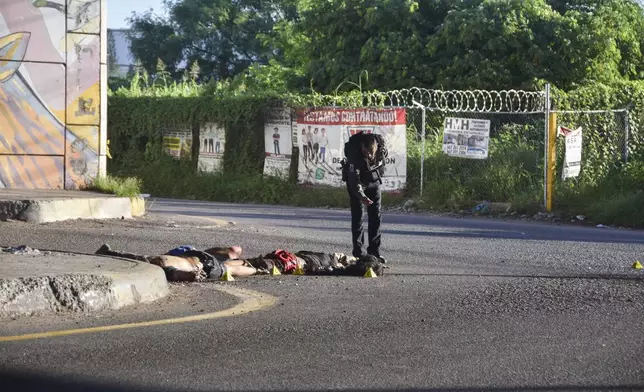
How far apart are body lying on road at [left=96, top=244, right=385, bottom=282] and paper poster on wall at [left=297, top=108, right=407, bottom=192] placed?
37.0ft

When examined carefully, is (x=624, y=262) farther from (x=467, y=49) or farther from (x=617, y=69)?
(x=617, y=69)

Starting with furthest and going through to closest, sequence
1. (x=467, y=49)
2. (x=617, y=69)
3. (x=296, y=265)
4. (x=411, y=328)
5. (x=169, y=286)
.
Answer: (x=617, y=69), (x=467, y=49), (x=296, y=265), (x=169, y=286), (x=411, y=328)

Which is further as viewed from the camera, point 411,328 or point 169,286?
point 169,286

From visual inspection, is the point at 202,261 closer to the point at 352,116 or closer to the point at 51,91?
the point at 51,91

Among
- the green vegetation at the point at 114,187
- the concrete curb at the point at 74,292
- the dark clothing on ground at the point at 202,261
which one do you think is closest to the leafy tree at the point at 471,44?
the green vegetation at the point at 114,187

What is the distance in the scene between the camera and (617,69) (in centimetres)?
3045

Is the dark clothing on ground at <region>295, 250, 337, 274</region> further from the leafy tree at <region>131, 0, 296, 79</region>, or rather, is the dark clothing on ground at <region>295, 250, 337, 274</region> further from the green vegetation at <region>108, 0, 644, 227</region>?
the leafy tree at <region>131, 0, 296, 79</region>

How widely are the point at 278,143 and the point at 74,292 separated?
16.5 meters

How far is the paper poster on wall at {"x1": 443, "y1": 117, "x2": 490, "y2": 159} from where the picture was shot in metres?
20.5

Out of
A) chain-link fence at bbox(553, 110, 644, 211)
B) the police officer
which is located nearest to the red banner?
chain-link fence at bbox(553, 110, 644, 211)

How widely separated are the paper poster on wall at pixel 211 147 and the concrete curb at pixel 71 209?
9347 millimetres

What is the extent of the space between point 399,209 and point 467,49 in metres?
9.00

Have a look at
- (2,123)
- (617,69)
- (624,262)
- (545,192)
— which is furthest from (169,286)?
(617,69)

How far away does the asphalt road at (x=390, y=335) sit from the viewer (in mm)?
5457
